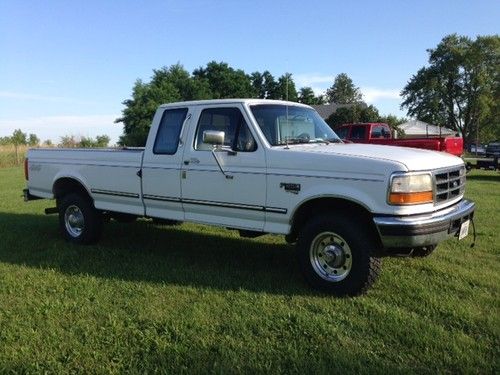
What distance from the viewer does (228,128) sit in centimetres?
578

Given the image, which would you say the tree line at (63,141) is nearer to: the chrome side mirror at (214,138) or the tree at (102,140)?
the tree at (102,140)

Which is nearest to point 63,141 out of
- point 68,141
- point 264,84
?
point 68,141

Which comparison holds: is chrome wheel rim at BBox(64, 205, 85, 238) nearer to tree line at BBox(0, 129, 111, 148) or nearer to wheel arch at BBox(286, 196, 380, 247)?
wheel arch at BBox(286, 196, 380, 247)

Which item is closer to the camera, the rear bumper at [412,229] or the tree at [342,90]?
the rear bumper at [412,229]

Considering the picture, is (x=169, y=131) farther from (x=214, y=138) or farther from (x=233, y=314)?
(x=233, y=314)

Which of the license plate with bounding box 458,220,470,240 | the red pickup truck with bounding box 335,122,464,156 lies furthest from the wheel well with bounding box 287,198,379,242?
the red pickup truck with bounding box 335,122,464,156

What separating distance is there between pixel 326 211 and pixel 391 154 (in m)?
0.85

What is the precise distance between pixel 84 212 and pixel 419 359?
5155mm

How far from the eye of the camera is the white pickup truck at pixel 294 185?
183 inches

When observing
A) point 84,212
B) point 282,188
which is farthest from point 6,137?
point 282,188

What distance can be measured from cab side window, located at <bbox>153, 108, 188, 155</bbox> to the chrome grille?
9.94 feet

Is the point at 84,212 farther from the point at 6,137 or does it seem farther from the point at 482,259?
the point at 6,137

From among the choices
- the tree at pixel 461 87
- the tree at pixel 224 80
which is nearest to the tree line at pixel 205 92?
the tree at pixel 224 80

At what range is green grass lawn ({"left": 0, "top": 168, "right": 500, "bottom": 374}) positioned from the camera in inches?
144
